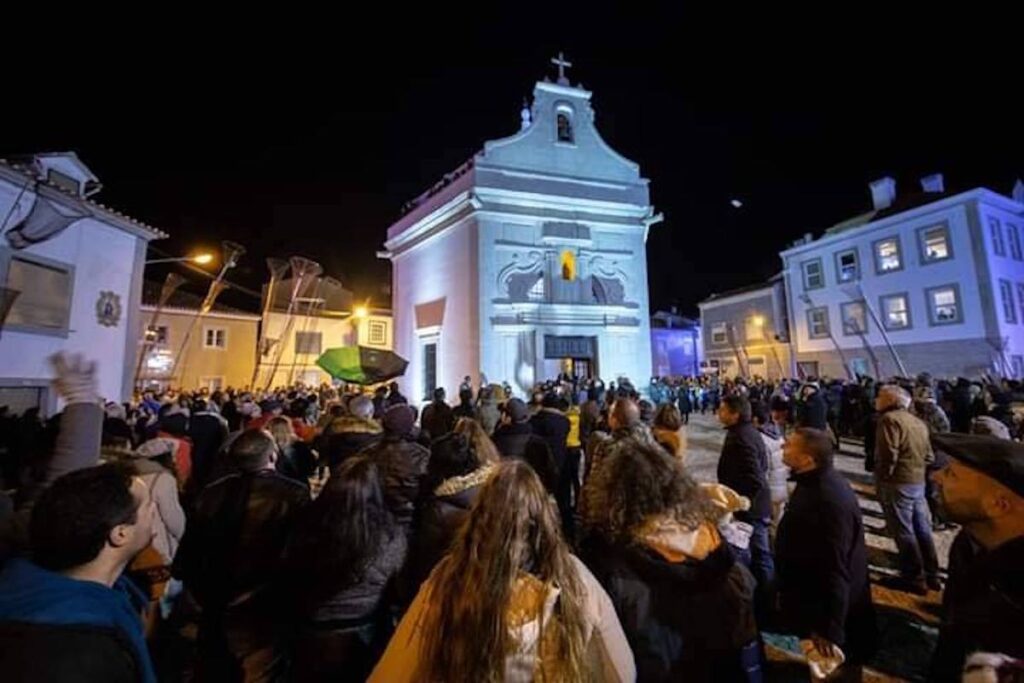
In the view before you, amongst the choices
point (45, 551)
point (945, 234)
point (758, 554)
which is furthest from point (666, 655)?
point (945, 234)

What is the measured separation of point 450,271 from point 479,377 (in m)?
5.54

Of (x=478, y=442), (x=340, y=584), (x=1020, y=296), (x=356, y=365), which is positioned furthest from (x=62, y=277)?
(x=1020, y=296)

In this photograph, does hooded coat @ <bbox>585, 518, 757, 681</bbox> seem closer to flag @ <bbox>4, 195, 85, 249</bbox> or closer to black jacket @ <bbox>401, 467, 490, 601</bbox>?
black jacket @ <bbox>401, 467, 490, 601</bbox>

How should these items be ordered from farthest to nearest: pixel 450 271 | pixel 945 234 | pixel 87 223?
1. pixel 945 234
2. pixel 450 271
3. pixel 87 223

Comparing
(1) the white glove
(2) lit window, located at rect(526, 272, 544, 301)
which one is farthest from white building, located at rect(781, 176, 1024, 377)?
(1) the white glove

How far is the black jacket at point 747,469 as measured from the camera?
4.73 metres

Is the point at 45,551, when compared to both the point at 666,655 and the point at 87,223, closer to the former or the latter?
the point at 666,655

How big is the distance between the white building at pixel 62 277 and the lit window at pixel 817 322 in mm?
33295

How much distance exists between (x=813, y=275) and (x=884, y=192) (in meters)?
5.92

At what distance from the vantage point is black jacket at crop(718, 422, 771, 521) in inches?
186

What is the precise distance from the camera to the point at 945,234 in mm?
23625

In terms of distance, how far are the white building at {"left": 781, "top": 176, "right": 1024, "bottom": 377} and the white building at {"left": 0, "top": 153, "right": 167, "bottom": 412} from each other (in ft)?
107

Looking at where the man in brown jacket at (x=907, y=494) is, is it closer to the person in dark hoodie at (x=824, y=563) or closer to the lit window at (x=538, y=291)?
the person in dark hoodie at (x=824, y=563)

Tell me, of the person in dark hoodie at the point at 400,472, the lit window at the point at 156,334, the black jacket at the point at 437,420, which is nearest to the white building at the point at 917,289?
the black jacket at the point at 437,420
